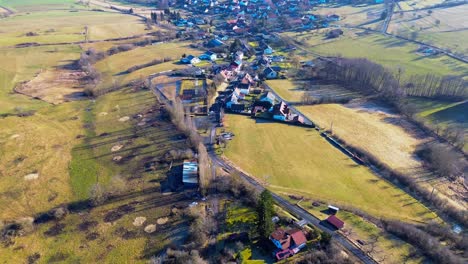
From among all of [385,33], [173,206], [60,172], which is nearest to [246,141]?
[173,206]

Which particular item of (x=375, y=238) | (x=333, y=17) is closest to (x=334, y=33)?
(x=333, y=17)

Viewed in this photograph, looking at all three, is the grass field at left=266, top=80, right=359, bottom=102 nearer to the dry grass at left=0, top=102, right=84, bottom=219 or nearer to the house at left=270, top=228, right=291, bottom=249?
the house at left=270, top=228, right=291, bottom=249

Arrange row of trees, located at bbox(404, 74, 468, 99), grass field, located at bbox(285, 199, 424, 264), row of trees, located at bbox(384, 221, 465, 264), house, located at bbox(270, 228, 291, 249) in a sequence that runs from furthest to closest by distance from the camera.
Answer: row of trees, located at bbox(404, 74, 468, 99)
house, located at bbox(270, 228, 291, 249)
grass field, located at bbox(285, 199, 424, 264)
row of trees, located at bbox(384, 221, 465, 264)

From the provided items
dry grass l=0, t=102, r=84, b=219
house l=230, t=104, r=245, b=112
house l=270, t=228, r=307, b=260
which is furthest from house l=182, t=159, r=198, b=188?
house l=230, t=104, r=245, b=112

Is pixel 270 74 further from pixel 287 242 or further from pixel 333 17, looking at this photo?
pixel 333 17

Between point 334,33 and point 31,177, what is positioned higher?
point 334,33

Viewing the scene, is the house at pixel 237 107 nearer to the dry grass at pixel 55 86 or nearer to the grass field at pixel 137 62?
the grass field at pixel 137 62
